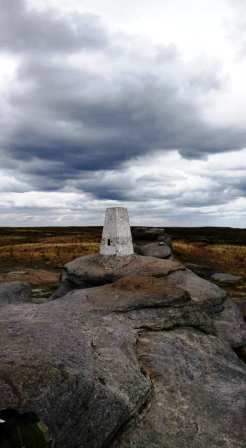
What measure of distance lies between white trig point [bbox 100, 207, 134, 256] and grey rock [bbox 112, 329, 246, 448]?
10.8m

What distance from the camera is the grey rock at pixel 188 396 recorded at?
13203 millimetres

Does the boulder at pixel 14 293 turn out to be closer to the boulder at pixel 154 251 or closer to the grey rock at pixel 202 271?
the boulder at pixel 154 251

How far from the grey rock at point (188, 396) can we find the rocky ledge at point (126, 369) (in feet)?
0.14

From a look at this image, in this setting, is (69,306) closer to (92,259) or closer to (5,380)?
(5,380)

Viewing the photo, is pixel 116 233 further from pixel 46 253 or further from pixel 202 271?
pixel 46 253

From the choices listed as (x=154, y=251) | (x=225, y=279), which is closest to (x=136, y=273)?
(x=154, y=251)

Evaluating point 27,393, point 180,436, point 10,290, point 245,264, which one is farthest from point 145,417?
point 245,264

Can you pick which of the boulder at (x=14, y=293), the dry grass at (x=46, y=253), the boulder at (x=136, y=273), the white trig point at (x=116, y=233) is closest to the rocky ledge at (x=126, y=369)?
the boulder at (x=136, y=273)

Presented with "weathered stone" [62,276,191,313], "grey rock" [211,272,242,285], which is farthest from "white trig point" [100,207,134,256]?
"grey rock" [211,272,242,285]

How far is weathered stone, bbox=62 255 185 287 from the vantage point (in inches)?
1089

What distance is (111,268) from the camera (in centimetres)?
2948

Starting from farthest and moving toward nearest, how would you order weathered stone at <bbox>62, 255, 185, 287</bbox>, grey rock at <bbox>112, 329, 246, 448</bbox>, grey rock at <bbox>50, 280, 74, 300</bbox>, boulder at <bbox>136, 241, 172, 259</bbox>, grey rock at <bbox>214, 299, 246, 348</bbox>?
boulder at <bbox>136, 241, 172, 259</bbox>
grey rock at <bbox>50, 280, 74, 300</bbox>
weathered stone at <bbox>62, 255, 185, 287</bbox>
grey rock at <bbox>214, 299, 246, 348</bbox>
grey rock at <bbox>112, 329, 246, 448</bbox>

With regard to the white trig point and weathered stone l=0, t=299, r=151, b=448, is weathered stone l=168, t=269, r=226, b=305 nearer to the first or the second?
the white trig point

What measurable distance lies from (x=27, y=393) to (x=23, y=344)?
2.99 m
